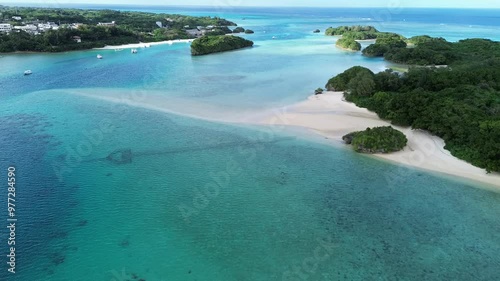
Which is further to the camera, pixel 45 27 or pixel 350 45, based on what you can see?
pixel 45 27

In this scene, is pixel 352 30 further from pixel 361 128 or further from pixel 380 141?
pixel 380 141

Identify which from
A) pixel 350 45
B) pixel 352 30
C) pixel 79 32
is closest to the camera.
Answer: pixel 79 32

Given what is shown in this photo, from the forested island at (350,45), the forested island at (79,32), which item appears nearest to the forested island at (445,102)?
the forested island at (350,45)

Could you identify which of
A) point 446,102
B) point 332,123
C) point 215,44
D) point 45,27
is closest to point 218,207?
point 332,123

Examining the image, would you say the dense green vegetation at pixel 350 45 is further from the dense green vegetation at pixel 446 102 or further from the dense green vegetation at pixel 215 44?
the dense green vegetation at pixel 446 102

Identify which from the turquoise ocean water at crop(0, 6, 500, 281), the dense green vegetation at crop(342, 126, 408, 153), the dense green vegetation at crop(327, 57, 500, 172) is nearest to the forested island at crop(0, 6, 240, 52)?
the turquoise ocean water at crop(0, 6, 500, 281)

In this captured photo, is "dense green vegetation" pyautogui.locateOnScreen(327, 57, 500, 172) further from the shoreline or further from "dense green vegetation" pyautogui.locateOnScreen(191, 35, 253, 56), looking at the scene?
"dense green vegetation" pyautogui.locateOnScreen(191, 35, 253, 56)
